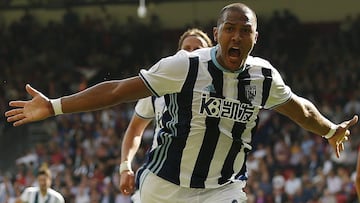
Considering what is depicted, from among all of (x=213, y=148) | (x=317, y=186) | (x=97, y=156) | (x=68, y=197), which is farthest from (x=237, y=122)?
(x=97, y=156)

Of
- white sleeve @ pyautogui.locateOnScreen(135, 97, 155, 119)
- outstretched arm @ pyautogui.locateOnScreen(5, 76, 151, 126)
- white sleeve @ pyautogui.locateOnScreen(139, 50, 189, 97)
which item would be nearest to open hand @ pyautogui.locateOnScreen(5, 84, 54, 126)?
outstretched arm @ pyautogui.locateOnScreen(5, 76, 151, 126)

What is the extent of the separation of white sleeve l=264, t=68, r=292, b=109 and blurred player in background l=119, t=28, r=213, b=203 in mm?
945

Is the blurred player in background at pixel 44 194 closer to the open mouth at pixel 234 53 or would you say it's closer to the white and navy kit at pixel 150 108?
→ the white and navy kit at pixel 150 108

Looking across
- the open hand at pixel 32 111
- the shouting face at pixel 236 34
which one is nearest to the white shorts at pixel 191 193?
the shouting face at pixel 236 34

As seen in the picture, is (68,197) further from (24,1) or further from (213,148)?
(213,148)

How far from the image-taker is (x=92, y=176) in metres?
17.7

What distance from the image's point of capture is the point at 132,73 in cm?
2227

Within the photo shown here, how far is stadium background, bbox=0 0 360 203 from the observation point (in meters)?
16.4

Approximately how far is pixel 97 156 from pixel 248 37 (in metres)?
13.4

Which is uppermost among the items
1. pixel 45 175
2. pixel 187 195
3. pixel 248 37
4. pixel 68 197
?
pixel 248 37

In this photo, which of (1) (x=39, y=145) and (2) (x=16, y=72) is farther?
(2) (x=16, y=72)

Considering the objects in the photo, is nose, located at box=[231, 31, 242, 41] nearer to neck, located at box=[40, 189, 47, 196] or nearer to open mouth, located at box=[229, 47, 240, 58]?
open mouth, located at box=[229, 47, 240, 58]

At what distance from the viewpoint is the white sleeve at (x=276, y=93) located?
568 centimetres

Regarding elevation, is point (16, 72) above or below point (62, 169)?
above
